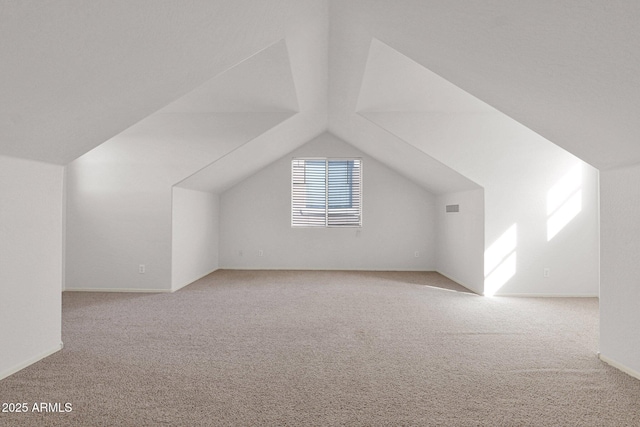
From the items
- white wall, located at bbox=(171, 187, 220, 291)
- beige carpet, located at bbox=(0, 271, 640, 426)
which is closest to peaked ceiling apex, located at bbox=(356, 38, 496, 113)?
beige carpet, located at bbox=(0, 271, 640, 426)

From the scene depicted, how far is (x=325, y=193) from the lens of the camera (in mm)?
8867

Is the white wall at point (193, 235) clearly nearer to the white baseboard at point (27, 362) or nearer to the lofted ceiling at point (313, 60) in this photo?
the lofted ceiling at point (313, 60)

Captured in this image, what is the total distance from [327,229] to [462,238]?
2.99m

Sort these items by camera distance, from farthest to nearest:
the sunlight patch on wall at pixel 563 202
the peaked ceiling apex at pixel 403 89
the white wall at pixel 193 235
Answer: the white wall at pixel 193 235 → the sunlight patch on wall at pixel 563 202 → the peaked ceiling apex at pixel 403 89

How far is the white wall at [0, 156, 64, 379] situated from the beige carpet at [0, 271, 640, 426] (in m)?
0.20

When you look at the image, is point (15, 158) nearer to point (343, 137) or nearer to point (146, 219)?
point (146, 219)

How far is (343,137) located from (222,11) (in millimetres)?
5870

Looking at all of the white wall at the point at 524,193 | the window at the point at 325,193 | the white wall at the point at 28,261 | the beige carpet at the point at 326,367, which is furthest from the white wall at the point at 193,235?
the white wall at the point at 524,193

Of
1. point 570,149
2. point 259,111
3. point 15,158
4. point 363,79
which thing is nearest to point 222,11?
point 15,158

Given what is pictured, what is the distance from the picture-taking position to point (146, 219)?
5992 mm

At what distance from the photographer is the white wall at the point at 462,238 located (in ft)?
20.0

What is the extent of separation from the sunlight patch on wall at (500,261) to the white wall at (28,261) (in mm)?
5455

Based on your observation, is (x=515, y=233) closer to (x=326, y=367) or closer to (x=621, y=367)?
(x=621, y=367)

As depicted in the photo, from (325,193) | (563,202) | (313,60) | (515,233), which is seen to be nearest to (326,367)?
(313,60)
